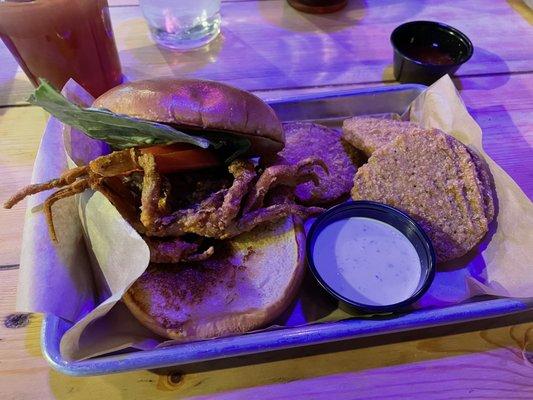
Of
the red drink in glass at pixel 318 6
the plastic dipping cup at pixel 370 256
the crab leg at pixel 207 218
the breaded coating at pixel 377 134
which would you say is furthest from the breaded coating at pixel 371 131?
the red drink in glass at pixel 318 6

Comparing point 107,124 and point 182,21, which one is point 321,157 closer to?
point 107,124

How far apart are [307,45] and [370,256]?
4.94ft

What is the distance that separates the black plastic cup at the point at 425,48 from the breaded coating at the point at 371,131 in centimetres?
39

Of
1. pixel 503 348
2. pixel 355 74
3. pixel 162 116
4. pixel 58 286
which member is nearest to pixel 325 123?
pixel 355 74

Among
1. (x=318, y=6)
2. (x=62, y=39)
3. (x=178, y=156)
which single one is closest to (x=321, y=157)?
(x=178, y=156)

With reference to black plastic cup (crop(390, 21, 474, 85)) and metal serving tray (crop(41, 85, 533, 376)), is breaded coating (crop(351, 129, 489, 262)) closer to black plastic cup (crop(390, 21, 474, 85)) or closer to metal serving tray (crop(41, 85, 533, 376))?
metal serving tray (crop(41, 85, 533, 376))

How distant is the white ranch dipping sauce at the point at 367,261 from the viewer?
1354 mm

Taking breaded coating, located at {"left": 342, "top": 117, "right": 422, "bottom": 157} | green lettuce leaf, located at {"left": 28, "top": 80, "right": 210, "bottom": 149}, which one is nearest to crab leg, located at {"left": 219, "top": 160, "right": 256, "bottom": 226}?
green lettuce leaf, located at {"left": 28, "top": 80, "right": 210, "bottom": 149}

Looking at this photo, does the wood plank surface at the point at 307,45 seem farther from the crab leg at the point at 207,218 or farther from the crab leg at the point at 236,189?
the crab leg at the point at 207,218

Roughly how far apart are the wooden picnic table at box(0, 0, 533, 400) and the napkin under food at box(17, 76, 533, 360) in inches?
4.6

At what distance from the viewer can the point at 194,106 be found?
1297 millimetres

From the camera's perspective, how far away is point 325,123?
2020 mm

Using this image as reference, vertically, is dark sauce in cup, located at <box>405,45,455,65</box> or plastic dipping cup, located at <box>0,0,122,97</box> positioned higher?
plastic dipping cup, located at <box>0,0,122,97</box>

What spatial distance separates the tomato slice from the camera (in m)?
1.38
